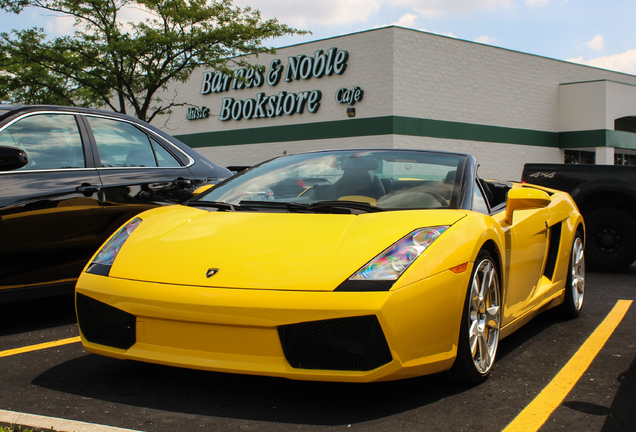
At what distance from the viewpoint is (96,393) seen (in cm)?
309

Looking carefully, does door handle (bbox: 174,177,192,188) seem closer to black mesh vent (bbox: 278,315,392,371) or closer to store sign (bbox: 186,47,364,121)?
black mesh vent (bbox: 278,315,392,371)

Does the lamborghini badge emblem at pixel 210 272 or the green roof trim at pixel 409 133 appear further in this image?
the green roof trim at pixel 409 133

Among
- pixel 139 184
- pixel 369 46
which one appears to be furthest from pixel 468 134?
pixel 139 184

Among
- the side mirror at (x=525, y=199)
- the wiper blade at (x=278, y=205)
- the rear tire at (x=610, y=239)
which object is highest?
the wiper blade at (x=278, y=205)

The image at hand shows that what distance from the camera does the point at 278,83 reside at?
3044 cm

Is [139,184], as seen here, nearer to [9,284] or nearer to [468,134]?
[9,284]

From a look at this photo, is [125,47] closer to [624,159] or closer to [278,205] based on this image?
[278,205]

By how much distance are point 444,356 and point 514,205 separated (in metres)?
1.21

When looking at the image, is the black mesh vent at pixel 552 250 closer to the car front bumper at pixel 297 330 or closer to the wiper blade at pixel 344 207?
the wiper blade at pixel 344 207

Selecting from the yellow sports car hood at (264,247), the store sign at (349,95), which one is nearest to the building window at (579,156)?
the store sign at (349,95)

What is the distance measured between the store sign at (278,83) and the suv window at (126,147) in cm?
2208

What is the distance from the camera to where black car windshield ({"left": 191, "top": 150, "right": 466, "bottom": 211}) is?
367 centimetres

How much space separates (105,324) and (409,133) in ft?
82.6

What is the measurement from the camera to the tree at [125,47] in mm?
19094
